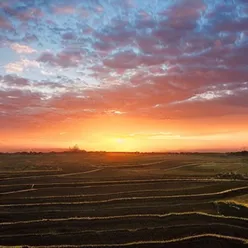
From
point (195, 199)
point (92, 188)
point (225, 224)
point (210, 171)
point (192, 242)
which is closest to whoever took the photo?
point (192, 242)

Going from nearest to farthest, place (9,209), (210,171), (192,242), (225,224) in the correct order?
(192,242) < (225,224) < (9,209) < (210,171)

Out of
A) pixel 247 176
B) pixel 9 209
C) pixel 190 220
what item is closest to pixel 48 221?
pixel 9 209

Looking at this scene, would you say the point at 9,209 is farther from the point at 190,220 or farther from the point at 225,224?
the point at 225,224

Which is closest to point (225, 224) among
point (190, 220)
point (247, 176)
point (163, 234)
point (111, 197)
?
point (190, 220)

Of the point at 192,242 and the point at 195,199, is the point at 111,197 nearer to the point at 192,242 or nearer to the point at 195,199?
the point at 195,199

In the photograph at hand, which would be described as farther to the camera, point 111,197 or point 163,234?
point 111,197

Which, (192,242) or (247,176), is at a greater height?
(247,176)
